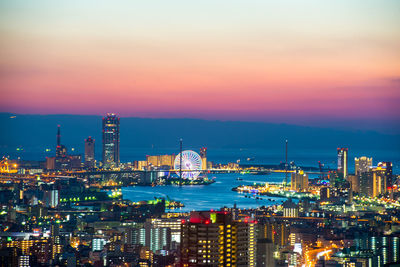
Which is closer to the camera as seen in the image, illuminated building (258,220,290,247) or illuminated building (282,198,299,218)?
illuminated building (258,220,290,247)

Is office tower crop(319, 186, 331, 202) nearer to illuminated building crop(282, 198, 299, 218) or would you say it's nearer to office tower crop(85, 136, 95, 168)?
illuminated building crop(282, 198, 299, 218)

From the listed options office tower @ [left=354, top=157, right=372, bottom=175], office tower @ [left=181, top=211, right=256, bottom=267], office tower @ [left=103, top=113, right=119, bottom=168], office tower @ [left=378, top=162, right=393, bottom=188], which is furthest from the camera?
office tower @ [left=103, top=113, right=119, bottom=168]

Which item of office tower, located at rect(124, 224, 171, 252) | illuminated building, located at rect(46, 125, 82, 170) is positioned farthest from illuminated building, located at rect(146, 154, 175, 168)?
office tower, located at rect(124, 224, 171, 252)

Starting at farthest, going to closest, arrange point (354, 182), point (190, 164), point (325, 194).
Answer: point (190, 164)
point (354, 182)
point (325, 194)

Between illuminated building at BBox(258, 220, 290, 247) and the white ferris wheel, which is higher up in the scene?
the white ferris wheel

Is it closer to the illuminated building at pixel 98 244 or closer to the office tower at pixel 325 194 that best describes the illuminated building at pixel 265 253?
the illuminated building at pixel 98 244

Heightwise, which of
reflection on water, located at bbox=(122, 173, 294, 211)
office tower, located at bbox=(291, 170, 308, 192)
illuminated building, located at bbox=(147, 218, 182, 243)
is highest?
office tower, located at bbox=(291, 170, 308, 192)

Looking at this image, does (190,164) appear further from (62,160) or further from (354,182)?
(354,182)

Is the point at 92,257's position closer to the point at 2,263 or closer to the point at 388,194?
the point at 2,263

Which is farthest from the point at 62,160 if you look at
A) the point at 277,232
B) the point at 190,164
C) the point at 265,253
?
the point at 265,253
